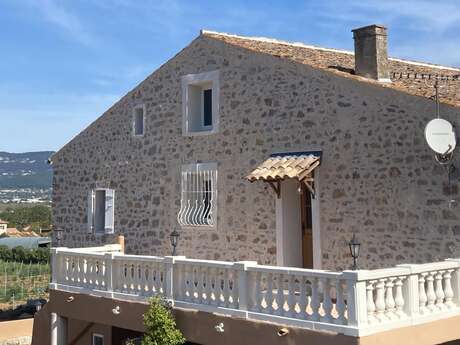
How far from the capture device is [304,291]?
7.59m

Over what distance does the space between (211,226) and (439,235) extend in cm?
513

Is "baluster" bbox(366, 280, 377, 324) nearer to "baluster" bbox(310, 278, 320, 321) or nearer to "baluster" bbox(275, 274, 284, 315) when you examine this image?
"baluster" bbox(310, 278, 320, 321)

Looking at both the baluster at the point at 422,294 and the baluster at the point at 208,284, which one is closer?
the baluster at the point at 422,294

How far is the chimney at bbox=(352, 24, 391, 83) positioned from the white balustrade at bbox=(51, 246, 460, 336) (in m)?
4.18

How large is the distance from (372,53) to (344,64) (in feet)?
5.11

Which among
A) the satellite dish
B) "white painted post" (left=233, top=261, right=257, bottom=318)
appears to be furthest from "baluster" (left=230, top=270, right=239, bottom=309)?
the satellite dish

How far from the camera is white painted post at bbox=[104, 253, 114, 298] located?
10.7 m

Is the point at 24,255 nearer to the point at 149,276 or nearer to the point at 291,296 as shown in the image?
the point at 149,276

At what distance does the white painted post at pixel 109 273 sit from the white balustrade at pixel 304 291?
11 centimetres

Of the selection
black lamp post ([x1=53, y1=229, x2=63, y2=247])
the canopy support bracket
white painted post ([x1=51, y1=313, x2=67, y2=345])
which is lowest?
white painted post ([x1=51, y1=313, x2=67, y2=345])

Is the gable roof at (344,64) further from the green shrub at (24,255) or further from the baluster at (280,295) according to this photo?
the green shrub at (24,255)

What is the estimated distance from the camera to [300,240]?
1147 centimetres

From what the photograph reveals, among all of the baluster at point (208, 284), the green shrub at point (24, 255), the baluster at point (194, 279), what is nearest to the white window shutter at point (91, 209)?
the baluster at point (194, 279)

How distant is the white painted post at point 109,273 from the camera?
10683 millimetres
